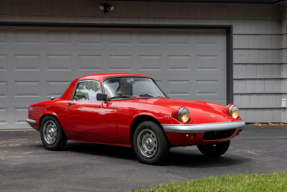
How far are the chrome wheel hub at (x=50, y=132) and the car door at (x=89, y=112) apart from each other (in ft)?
1.74

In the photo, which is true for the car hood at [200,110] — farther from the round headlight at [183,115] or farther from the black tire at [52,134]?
the black tire at [52,134]

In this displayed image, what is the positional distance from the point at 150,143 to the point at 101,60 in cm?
603

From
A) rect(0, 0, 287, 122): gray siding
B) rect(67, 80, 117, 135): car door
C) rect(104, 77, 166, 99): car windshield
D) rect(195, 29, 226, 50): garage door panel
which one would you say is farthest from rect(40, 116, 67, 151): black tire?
rect(195, 29, 226, 50): garage door panel

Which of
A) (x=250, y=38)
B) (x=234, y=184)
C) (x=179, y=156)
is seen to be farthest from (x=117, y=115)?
(x=250, y=38)

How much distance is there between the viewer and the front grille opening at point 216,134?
231 inches

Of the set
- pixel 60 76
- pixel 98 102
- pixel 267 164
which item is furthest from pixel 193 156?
pixel 60 76

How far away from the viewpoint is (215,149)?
668cm

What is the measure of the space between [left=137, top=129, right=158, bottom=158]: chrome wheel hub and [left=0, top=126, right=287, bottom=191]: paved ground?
199 millimetres

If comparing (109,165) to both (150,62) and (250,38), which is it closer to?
(150,62)

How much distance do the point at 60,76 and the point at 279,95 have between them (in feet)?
20.7

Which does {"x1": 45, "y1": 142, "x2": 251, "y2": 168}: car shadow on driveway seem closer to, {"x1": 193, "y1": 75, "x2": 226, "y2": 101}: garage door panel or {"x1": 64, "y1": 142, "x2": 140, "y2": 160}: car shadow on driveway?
{"x1": 64, "y1": 142, "x2": 140, "y2": 160}: car shadow on driveway

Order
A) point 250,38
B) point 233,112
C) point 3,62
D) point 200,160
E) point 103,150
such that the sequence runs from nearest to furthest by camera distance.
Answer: point 233,112 < point 200,160 < point 103,150 < point 3,62 < point 250,38

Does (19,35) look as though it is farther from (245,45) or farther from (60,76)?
(245,45)

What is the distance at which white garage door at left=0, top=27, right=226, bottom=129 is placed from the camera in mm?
11305
